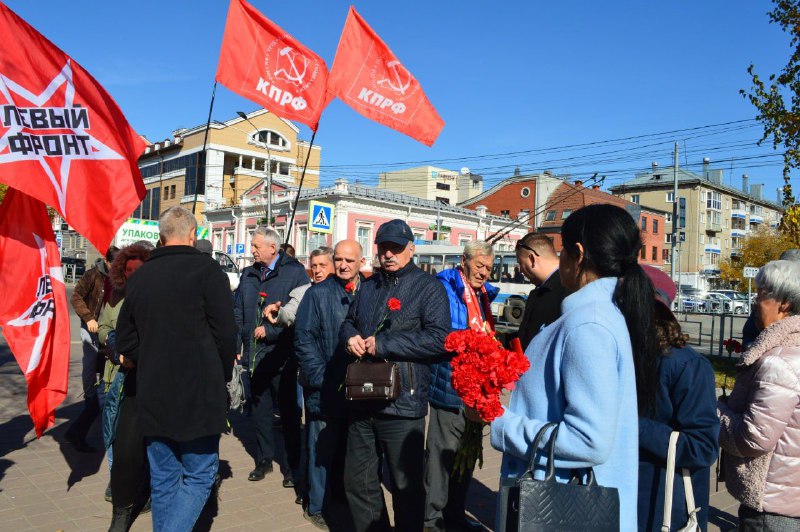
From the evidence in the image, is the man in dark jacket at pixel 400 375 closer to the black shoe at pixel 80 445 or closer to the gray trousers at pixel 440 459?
the gray trousers at pixel 440 459

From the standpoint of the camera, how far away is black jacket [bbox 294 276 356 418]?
14.9ft

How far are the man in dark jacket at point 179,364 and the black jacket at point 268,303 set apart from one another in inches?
80.4

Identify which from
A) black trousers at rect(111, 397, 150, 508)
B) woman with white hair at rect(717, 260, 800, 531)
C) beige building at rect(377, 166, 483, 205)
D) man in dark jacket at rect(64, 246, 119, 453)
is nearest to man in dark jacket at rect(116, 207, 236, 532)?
black trousers at rect(111, 397, 150, 508)

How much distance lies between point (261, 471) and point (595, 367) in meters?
4.43

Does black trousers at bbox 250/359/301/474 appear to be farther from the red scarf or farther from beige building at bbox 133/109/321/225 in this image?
beige building at bbox 133/109/321/225

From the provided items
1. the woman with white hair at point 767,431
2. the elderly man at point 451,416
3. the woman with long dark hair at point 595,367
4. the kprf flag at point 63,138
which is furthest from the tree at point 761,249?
the woman with long dark hair at point 595,367

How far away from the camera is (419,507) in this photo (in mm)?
3938

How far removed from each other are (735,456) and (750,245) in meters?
57.7

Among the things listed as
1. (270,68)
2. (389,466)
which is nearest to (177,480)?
(389,466)

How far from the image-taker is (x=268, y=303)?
6.07m

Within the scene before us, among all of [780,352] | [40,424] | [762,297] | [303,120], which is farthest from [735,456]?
[303,120]

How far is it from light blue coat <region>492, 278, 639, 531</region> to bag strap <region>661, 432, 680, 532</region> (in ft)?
1.26

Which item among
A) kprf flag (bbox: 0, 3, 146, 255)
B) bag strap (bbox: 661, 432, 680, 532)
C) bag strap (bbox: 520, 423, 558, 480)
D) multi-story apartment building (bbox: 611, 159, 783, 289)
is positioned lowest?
bag strap (bbox: 661, 432, 680, 532)

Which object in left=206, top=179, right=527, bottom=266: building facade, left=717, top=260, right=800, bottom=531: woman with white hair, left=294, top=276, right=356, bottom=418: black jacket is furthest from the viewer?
left=206, top=179, right=527, bottom=266: building facade
